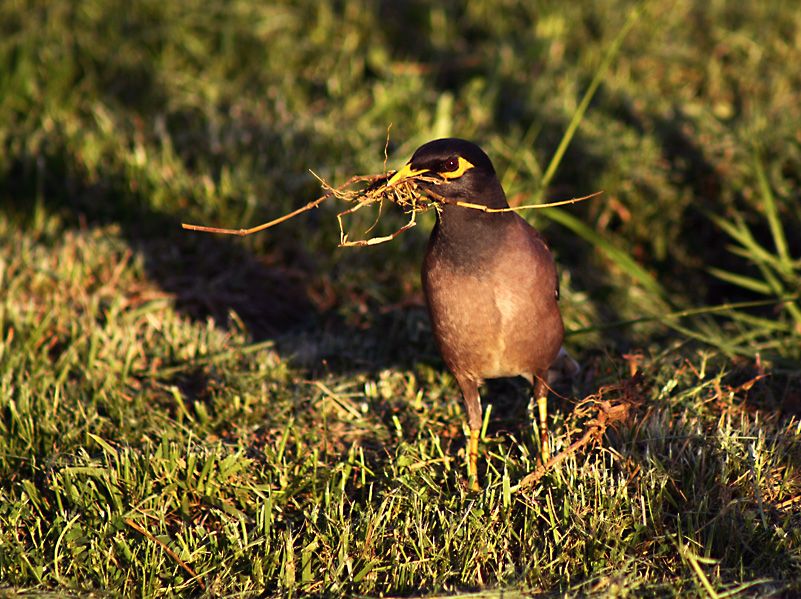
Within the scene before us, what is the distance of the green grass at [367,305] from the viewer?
357cm

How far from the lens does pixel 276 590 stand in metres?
3.45

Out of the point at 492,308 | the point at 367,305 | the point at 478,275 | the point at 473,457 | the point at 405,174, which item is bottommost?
the point at 367,305

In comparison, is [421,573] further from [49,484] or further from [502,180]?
[502,180]

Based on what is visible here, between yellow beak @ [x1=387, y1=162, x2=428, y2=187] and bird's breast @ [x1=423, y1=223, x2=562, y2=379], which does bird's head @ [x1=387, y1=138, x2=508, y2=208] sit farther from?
bird's breast @ [x1=423, y1=223, x2=562, y2=379]

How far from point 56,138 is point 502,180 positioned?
2.77 metres

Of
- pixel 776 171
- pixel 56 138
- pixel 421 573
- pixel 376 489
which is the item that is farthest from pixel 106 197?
pixel 776 171

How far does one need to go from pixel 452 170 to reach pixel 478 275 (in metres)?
0.42

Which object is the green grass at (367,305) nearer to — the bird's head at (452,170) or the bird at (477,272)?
the bird at (477,272)

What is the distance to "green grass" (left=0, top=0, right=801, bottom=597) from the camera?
3.57 metres

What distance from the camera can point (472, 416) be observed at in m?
4.14

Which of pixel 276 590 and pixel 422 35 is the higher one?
pixel 422 35

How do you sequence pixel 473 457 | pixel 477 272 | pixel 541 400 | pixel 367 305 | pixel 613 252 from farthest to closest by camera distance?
pixel 367 305
pixel 613 252
pixel 541 400
pixel 473 457
pixel 477 272

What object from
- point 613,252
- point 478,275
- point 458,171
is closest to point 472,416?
point 478,275

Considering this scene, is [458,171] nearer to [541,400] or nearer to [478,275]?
[478,275]
